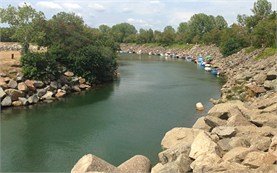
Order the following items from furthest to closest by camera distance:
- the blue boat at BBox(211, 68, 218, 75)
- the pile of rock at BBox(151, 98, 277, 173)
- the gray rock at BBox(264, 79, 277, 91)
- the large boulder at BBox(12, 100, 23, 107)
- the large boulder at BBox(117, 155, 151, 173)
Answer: the blue boat at BBox(211, 68, 218, 75) < the large boulder at BBox(12, 100, 23, 107) < the gray rock at BBox(264, 79, 277, 91) < the large boulder at BBox(117, 155, 151, 173) < the pile of rock at BBox(151, 98, 277, 173)

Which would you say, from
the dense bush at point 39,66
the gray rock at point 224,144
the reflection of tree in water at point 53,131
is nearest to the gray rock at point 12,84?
the dense bush at point 39,66

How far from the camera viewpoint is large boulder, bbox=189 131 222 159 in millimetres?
20000

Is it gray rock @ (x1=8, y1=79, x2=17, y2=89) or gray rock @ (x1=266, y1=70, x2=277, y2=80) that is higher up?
gray rock @ (x1=266, y1=70, x2=277, y2=80)

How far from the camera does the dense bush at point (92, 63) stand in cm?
5466

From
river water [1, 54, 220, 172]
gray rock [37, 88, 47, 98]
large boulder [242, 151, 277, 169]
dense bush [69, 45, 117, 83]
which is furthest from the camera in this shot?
dense bush [69, 45, 117, 83]

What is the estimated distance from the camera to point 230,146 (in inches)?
825

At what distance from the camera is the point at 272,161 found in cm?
1719

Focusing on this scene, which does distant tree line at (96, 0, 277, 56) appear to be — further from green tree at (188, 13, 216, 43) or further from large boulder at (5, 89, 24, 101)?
large boulder at (5, 89, 24, 101)

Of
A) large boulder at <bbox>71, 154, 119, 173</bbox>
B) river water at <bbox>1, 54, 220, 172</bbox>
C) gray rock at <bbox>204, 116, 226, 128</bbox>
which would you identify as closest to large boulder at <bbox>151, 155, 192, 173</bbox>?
large boulder at <bbox>71, 154, 119, 173</bbox>

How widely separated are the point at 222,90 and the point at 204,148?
29165 mm

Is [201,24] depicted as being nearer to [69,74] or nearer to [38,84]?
[69,74]

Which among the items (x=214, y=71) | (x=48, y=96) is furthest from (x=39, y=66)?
(x=214, y=71)

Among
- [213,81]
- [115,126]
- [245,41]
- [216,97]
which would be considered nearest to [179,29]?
[245,41]

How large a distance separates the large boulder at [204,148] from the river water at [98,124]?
5375mm
